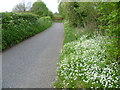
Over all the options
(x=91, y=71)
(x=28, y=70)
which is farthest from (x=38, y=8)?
(x=91, y=71)

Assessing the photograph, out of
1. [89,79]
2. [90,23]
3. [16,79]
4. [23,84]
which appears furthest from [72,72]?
Answer: [90,23]

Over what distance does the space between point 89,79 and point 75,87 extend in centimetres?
49

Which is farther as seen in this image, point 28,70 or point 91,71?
point 28,70

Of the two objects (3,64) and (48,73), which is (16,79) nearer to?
(48,73)

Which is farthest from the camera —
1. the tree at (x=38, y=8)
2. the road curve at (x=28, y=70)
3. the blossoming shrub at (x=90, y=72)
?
the tree at (x=38, y=8)

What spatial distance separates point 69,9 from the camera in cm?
1112

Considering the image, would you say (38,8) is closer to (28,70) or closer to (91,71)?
(28,70)

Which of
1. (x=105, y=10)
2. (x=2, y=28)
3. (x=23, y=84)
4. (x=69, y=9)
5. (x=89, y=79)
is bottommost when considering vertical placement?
(x=23, y=84)

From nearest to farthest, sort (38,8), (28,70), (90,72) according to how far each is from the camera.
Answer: (90,72) < (28,70) < (38,8)

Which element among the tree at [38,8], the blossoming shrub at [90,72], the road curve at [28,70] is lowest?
the road curve at [28,70]

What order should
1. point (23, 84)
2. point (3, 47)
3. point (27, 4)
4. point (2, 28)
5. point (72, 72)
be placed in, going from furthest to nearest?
1. point (27, 4)
2. point (2, 28)
3. point (3, 47)
4. point (72, 72)
5. point (23, 84)

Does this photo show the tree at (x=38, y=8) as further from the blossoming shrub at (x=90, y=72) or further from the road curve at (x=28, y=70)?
the blossoming shrub at (x=90, y=72)

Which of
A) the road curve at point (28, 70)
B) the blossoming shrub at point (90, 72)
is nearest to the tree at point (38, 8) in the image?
the road curve at point (28, 70)

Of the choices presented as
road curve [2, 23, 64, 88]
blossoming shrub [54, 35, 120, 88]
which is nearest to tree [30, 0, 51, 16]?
road curve [2, 23, 64, 88]
